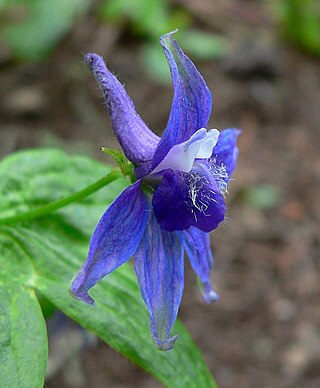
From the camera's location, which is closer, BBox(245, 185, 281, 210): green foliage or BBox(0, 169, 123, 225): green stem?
BBox(0, 169, 123, 225): green stem

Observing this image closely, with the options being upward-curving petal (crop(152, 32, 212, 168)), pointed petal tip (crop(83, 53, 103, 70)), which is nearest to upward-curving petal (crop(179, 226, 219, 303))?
upward-curving petal (crop(152, 32, 212, 168))

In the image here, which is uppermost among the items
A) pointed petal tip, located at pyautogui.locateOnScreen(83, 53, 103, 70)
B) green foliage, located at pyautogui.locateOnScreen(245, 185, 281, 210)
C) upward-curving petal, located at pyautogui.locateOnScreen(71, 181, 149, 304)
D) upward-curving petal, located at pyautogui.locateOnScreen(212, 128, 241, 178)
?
pointed petal tip, located at pyautogui.locateOnScreen(83, 53, 103, 70)

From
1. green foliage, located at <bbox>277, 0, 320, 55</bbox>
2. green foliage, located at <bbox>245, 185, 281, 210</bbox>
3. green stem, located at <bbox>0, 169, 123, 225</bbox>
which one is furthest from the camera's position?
green foliage, located at <bbox>277, 0, 320, 55</bbox>

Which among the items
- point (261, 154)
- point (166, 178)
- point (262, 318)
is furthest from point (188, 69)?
point (261, 154)

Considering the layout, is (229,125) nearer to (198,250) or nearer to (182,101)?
(198,250)

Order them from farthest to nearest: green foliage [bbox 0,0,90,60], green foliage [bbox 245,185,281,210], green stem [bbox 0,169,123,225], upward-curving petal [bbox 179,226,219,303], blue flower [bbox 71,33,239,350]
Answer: green foliage [bbox 0,0,90,60] → green foliage [bbox 245,185,281,210] → upward-curving petal [bbox 179,226,219,303] → green stem [bbox 0,169,123,225] → blue flower [bbox 71,33,239,350]

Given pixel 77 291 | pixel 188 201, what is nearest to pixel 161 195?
pixel 188 201

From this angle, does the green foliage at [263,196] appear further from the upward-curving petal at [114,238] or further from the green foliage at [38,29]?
the upward-curving petal at [114,238]

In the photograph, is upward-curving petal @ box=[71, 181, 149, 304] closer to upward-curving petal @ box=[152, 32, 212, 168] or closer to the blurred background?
upward-curving petal @ box=[152, 32, 212, 168]
